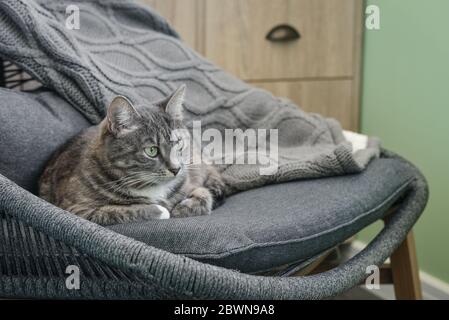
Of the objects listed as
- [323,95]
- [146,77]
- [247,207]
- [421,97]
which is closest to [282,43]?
[323,95]

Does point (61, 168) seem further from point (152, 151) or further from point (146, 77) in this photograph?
point (146, 77)

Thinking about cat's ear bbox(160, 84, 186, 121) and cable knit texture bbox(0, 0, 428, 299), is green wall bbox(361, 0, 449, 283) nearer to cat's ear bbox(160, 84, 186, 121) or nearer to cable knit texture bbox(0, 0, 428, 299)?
cable knit texture bbox(0, 0, 428, 299)

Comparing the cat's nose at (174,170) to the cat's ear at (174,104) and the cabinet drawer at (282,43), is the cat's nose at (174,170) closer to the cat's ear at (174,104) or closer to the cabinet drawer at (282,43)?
the cat's ear at (174,104)

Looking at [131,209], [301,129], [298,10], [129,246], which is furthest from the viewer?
[298,10]

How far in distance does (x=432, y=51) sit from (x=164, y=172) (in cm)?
101

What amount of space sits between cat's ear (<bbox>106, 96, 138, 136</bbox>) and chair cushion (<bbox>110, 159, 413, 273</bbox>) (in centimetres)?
18

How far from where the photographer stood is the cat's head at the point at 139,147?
2.83ft

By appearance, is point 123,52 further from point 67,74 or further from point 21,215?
point 21,215

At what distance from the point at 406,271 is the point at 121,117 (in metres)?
0.81

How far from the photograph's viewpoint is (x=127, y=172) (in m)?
0.87

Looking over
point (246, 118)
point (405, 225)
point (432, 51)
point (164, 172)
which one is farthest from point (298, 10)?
point (164, 172)

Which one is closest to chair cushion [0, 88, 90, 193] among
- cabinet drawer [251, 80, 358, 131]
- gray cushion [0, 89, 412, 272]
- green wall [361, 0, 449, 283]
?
gray cushion [0, 89, 412, 272]

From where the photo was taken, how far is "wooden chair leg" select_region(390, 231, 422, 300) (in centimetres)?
123
